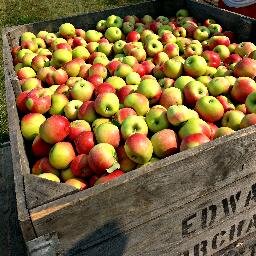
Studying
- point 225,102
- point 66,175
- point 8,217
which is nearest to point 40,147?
point 66,175

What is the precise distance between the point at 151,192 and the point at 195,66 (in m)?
1.19

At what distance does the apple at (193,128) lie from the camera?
1.67m

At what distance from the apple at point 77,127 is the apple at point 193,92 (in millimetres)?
597

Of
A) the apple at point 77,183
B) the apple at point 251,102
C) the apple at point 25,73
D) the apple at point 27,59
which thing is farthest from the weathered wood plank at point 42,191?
the apple at point 27,59

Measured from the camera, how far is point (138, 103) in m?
2.00

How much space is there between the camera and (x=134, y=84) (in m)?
2.34

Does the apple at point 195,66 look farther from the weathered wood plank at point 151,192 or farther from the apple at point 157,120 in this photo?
the weathered wood plank at point 151,192

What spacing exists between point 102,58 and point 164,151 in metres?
1.26

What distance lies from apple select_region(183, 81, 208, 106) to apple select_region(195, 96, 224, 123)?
9cm

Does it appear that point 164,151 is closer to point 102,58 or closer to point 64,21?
point 102,58

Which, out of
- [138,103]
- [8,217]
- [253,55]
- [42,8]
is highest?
[253,55]

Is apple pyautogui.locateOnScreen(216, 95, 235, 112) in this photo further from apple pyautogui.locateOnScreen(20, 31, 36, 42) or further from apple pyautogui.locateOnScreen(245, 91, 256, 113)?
apple pyautogui.locateOnScreen(20, 31, 36, 42)

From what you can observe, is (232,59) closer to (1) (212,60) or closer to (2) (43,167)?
(1) (212,60)

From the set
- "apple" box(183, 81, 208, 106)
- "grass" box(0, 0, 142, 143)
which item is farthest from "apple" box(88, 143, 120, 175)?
"grass" box(0, 0, 142, 143)
